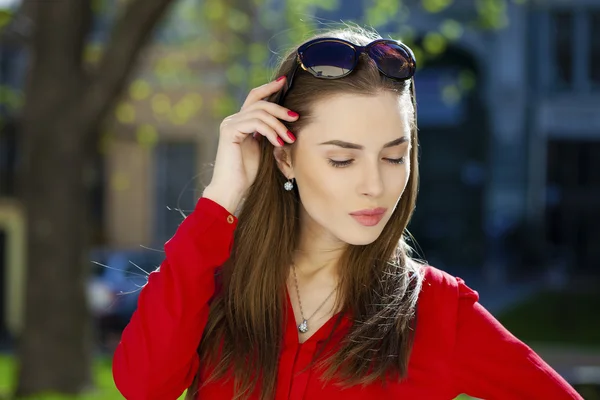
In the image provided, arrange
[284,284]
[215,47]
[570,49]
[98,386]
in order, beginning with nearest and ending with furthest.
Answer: [284,284] → [98,386] → [215,47] → [570,49]

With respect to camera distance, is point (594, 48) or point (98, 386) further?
point (594, 48)

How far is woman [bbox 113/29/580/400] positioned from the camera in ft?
7.50

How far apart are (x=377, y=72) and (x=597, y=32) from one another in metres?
22.6

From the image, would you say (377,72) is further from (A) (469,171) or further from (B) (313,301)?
(A) (469,171)

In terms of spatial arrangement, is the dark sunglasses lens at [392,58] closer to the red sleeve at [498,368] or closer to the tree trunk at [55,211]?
the red sleeve at [498,368]

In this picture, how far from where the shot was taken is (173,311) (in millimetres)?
2279

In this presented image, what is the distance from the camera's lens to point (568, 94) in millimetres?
23672

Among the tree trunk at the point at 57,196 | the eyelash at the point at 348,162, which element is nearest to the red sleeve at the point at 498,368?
the eyelash at the point at 348,162

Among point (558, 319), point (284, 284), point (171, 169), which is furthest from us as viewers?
point (171, 169)

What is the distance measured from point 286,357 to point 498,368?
51 cm

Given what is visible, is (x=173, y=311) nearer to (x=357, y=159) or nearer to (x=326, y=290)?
(x=326, y=290)

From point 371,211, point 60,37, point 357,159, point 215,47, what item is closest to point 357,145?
point 357,159

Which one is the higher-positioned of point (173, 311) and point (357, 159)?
point (357, 159)

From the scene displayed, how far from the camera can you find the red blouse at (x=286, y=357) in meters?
2.27
